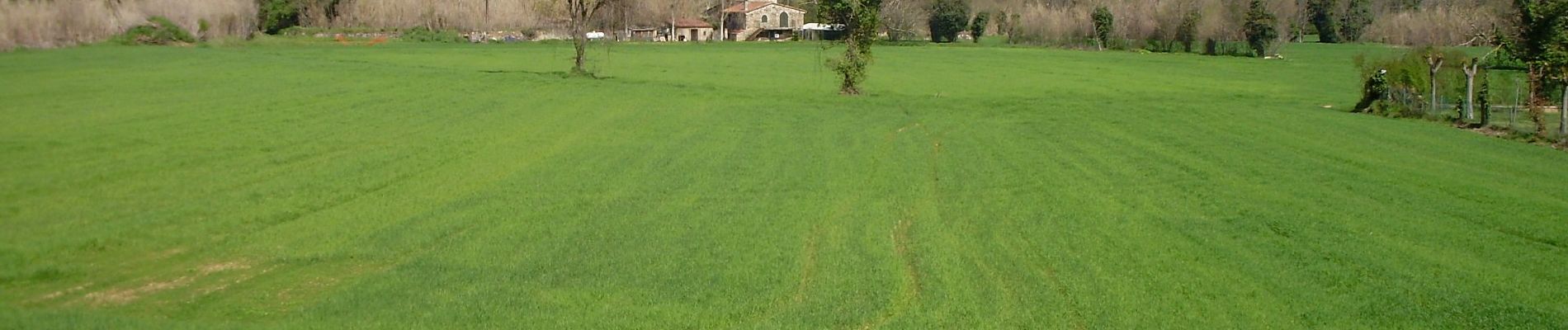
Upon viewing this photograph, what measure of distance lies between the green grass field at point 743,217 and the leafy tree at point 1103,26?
56.7 m

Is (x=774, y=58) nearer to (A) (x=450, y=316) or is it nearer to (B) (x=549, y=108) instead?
(B) (x=549, y=108)

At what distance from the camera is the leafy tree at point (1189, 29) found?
81.3 metres

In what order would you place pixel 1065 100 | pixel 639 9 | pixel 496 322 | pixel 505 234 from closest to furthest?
1. pixel 496 322
2. pixel 505 234
3. pixel 1065 100
4. pixel 639 9

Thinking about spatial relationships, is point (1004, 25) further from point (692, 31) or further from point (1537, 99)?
point (1537, 99)

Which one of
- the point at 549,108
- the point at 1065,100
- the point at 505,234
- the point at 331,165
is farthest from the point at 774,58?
the point at 505,234

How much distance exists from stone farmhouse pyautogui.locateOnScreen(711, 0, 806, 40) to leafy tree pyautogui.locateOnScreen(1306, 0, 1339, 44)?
45108mm

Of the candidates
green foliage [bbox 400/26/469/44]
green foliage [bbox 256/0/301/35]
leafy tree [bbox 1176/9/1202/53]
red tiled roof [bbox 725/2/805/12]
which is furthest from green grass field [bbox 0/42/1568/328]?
red tiled roof [bbox 725/2/805/12]

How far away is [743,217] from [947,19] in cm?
9077

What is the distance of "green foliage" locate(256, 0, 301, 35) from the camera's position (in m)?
88.2

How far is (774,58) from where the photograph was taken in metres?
62.5

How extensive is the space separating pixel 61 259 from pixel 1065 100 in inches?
1147

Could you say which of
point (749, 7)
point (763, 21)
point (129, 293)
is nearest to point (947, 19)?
point (763, 21)

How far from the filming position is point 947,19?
10306cm

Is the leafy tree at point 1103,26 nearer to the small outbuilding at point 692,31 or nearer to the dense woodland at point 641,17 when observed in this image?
the dense woodland at point 641,17
